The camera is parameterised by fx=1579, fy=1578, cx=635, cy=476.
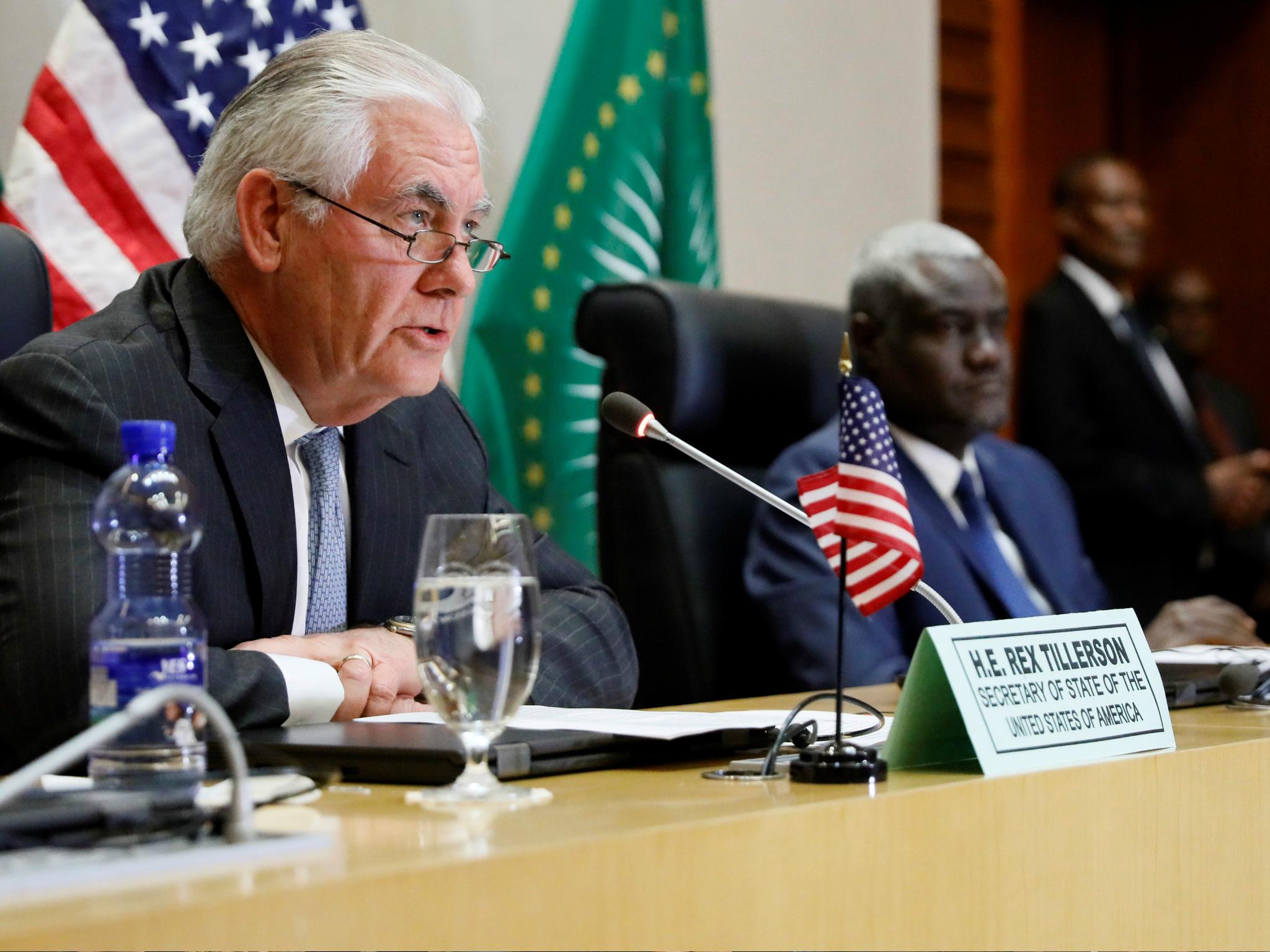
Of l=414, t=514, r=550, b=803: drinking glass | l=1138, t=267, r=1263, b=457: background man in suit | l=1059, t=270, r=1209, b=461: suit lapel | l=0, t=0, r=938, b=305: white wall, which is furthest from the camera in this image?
l=1138, t=267, r=1263, b=457: background man in suit

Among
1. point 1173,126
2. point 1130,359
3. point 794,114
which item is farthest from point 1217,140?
point 794,114

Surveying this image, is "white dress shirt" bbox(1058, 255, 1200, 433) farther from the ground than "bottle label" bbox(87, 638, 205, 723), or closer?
farther from the ground

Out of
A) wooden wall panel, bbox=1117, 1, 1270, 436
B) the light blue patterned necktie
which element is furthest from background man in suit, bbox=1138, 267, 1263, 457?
the light blue patterned necktie

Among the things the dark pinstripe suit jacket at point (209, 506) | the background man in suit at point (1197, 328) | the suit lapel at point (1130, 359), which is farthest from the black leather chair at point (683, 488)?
the background man in suit at point (1197, 328)

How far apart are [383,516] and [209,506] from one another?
236 mm

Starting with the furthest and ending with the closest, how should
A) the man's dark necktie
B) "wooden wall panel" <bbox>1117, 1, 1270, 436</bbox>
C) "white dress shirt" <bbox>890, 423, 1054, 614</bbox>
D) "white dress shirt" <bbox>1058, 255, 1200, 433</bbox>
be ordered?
"wooden wall panel" <bbox>1117, 1, 1270, 436</bbox> → "white dress shirt" <bbox>1058, 255, 1200, 433</bbox> → "white dress shirt" <bbox>890, 423, 1054, 614</bbox> → the man's dark necktie

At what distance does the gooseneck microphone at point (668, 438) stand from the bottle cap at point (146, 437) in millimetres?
391

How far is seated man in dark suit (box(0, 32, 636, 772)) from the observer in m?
1.52

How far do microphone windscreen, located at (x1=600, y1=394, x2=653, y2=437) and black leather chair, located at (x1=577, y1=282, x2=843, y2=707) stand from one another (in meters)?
0.90

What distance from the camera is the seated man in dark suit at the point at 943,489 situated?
2.32 meters

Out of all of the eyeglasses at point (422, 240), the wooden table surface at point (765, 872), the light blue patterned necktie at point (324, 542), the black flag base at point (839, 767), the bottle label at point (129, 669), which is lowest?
the wooden table surface at point (765, 872)

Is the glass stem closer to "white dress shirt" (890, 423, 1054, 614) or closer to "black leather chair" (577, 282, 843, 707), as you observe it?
"black leather chair" (577, 282, 843, 707)

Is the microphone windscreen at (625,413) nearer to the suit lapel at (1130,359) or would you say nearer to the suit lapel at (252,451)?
the suit lapel at (252,451)

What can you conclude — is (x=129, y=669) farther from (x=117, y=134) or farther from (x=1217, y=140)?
(x=1217, y=140)
